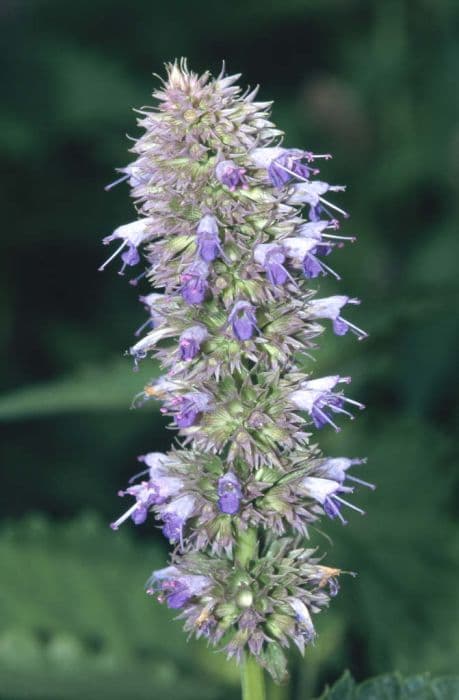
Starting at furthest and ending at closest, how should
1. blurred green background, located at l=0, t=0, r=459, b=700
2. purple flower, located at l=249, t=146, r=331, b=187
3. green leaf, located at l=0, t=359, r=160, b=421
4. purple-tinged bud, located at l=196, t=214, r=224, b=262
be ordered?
blurred green background, located at l=0, t=0, r=459, b=700 → green leaf, located at l=0, t=359, r=160, b=421 → purple flower, located at l=249, t=146, r=331, b=187 → purple-tinged bud, located at l=196, t=214, r=224, b=262

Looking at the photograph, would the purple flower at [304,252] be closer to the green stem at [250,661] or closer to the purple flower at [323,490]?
the purple flower at [323,490]

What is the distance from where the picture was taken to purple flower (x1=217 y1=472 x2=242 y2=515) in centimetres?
306

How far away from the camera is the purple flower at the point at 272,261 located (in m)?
3.07

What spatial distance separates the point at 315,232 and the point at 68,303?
238 inches

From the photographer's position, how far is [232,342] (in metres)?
3.17

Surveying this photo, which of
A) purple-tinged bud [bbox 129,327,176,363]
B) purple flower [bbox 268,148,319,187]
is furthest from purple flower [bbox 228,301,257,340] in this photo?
purple flower [bbox 268,148,319,187]

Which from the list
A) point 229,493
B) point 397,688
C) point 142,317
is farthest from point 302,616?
point 142,317

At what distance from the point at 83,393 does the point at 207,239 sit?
2536 millimetres

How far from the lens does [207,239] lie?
300cm

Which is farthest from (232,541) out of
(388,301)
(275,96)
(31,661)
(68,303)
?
(275,96)

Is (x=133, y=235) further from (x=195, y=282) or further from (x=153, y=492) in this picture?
(x=153, y=492)

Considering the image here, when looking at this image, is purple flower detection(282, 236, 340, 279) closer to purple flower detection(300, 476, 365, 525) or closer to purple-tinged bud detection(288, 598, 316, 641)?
purple flower detection(300, 476, 365, 525)

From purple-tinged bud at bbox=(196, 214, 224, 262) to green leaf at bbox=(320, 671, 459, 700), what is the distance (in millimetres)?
1505

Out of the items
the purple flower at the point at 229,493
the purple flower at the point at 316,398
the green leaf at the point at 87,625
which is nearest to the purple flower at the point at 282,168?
the purple flower at the point at 316,398
